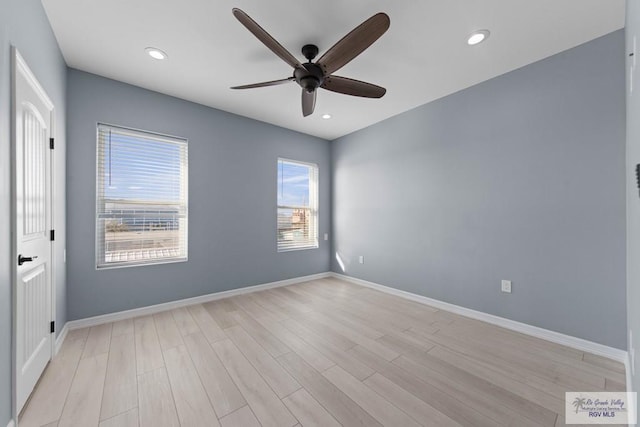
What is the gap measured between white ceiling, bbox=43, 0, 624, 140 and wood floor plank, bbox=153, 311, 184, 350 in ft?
9.22

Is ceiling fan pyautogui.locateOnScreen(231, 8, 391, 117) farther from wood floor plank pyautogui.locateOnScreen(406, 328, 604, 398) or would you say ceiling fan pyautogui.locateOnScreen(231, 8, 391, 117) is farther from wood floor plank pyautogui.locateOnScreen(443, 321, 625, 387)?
wood floor plank pyautogui.locateOnScreen(443, 321, 625, 387)

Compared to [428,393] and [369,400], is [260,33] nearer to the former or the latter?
[369,400]

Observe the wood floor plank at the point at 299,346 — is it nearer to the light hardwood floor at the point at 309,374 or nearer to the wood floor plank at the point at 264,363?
the light hardwood floor at the point at 309,374

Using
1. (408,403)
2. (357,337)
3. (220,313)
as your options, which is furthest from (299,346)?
(220,313)

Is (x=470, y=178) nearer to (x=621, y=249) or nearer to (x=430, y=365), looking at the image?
(x=621, y=249)

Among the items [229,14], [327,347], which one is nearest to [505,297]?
[327,347]

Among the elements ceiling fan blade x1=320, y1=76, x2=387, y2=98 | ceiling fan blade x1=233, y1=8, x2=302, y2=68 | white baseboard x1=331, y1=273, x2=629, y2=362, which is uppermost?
ceiling fan blade x1=233, y1=8, x2=302, y2=68

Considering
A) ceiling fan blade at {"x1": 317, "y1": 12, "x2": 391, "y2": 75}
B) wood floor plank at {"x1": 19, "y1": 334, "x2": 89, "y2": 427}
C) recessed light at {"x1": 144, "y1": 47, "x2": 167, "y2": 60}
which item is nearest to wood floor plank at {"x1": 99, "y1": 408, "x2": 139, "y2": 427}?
wood floor plank at {"x1": 19, "y1": 334, "x2": 89, "y2": 427}

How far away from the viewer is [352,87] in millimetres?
2215

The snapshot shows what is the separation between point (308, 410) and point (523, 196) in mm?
2818

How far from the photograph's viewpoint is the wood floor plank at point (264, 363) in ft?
5.61

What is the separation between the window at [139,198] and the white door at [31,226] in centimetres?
81

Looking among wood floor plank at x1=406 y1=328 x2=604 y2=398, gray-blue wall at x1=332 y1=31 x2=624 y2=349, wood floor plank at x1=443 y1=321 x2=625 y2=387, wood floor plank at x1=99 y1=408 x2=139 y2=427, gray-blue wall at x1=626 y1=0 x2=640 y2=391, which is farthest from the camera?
gray-blue wall at x1=332 y1=31 x2=624 y2=349

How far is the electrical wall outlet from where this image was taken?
260cm
